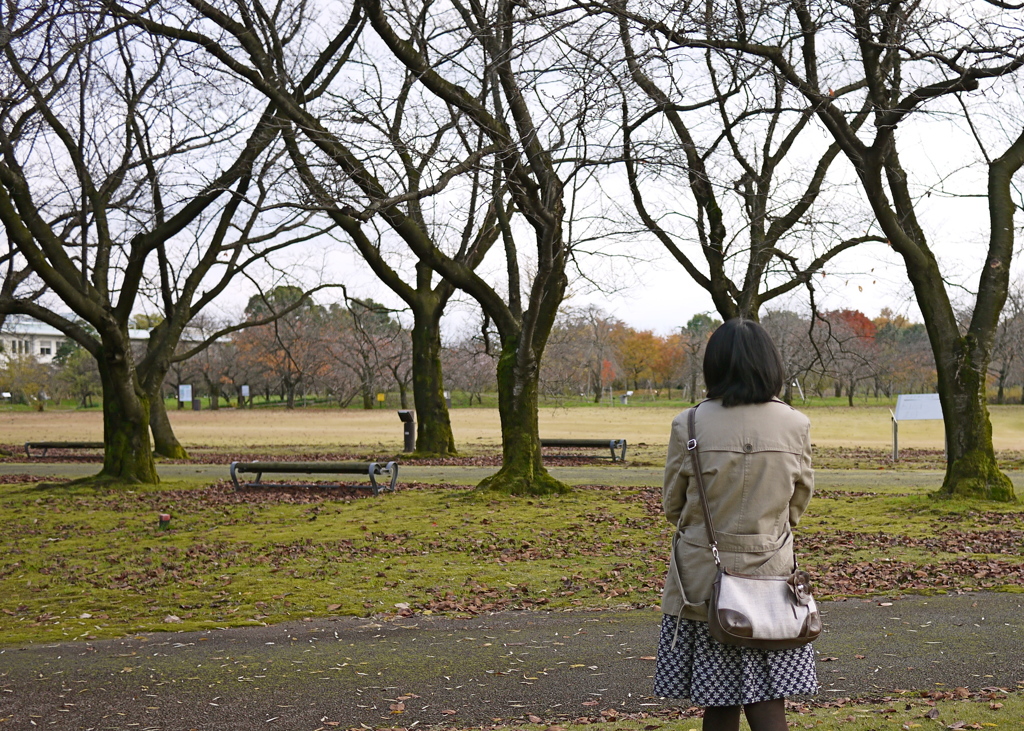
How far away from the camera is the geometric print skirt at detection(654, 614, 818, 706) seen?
10.5ft

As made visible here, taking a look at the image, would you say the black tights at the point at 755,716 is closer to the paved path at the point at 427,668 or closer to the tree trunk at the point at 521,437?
the paved path at the point at 427,668

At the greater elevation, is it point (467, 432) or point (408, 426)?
point (408, 426)

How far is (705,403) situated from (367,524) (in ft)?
29.8

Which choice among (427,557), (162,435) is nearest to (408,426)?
(162,435)

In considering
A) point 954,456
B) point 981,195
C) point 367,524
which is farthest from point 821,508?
point 367,524

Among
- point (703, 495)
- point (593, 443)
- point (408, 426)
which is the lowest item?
point (593, 443)

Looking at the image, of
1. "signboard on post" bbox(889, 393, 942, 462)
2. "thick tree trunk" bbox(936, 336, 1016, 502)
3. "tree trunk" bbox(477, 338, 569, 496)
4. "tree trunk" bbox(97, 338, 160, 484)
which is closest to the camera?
"thick tree trunk" bbox(936, 336, 1016, 502)

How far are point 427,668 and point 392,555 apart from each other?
162 inches

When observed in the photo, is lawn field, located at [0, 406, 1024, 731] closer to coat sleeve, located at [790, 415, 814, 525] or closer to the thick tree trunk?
the thick tree trunk

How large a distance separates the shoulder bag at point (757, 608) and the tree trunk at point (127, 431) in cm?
1428

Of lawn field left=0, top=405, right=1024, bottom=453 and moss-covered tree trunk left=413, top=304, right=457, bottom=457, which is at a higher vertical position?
moss-covered tree trunk left=413, top=304, right=457, bottom=457

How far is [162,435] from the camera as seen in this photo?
23594mm

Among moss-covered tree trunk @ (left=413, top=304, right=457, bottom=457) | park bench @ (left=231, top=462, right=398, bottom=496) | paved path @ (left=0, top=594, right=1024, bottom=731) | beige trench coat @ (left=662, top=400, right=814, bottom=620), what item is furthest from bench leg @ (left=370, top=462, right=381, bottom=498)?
beige trench coat @ (left=662, top=400, right=814, bottom=620)

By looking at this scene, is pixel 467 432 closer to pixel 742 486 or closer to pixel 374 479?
pixel 374 479
